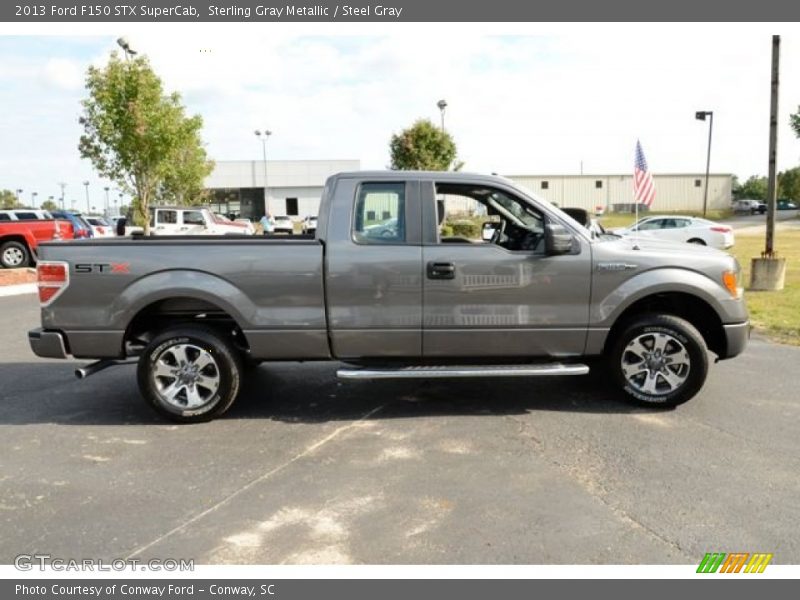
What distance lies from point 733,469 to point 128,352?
457 centimetres

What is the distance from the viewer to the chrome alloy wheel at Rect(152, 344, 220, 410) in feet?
16.4

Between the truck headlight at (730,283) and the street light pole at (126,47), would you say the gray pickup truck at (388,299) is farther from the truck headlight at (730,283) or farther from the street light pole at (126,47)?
the street light pole at (126,47)

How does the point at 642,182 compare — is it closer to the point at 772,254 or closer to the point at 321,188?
the point at 772,254

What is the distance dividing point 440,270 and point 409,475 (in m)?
1.64

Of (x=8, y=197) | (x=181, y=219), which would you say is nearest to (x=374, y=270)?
(x=181, y=219)

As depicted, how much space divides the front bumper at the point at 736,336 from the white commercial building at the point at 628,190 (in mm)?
72713

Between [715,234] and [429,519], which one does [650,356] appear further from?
[715,234]

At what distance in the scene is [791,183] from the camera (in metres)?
71.8

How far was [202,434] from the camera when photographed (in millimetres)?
4855

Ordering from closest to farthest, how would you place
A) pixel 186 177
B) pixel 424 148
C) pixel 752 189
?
pixel 424 148, pixel 186 177, pixel 752 189

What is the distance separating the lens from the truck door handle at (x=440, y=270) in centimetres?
491

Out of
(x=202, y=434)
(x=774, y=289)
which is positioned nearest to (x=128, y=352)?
(x=202, y=434)

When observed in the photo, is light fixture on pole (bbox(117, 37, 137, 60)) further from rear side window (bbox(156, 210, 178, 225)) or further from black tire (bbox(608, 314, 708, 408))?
black tire (bbox(608, 314, 708, 408))

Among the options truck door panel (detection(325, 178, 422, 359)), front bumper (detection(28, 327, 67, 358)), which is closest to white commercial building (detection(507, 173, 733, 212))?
truck door panel (detection(325, 178, 422, 359))
